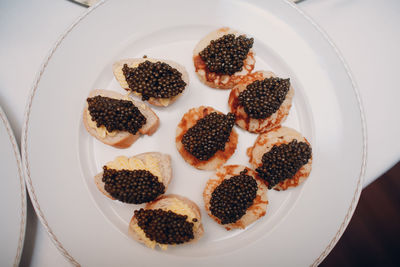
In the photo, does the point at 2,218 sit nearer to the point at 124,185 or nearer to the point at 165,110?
the point at 124,185

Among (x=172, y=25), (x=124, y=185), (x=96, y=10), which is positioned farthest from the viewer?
(x=172, y=25)

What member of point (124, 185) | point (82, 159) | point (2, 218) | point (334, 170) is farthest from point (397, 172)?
point (2, 218)

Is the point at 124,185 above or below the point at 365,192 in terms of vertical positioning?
above

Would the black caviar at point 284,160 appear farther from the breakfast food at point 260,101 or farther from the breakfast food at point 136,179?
the breakfast food at point 136,179

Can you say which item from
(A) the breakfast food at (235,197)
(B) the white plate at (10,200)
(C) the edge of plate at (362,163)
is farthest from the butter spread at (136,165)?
(C) the edge of plate at (362,163)

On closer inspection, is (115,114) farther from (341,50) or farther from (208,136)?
(341,50)

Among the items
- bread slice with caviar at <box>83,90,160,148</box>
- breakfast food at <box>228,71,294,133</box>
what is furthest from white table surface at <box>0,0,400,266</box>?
breakfast food at <box>228,71,294,133</box>

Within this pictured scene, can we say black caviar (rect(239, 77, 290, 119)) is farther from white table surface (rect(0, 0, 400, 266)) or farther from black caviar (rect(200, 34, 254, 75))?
white table surface (rect(0, 0, 400, 266))
